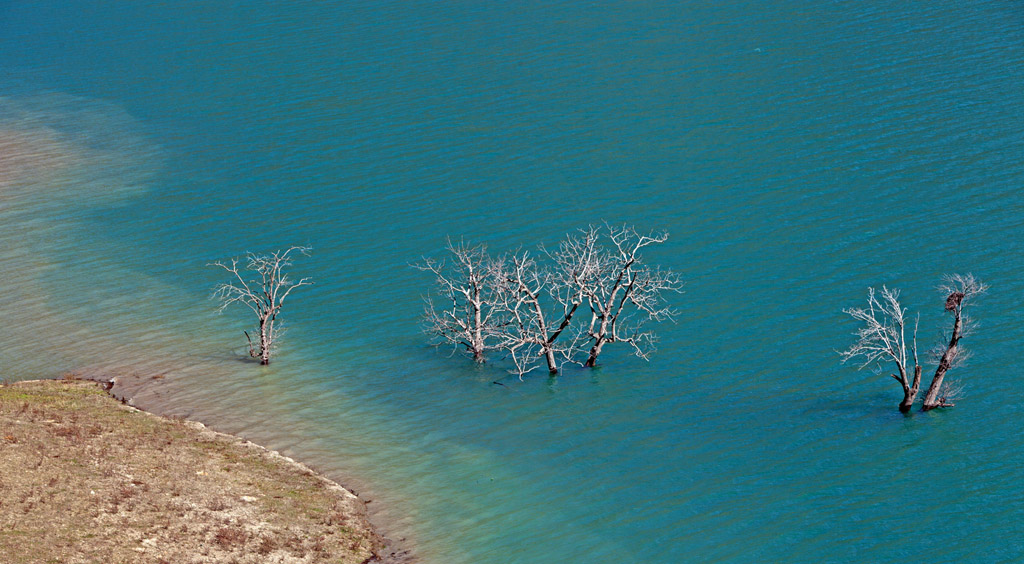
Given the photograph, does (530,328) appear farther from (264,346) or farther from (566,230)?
(566,230)

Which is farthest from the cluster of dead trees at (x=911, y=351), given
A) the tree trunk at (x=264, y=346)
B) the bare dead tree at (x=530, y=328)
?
the tree trunk at (x=264, y=346)

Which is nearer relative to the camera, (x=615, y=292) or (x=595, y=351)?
(x=615, y=292)

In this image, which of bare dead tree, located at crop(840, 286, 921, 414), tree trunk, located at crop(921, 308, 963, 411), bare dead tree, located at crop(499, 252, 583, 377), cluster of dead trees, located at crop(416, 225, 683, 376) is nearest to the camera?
tree trunk, located at crop(921, 308, 963, 411)

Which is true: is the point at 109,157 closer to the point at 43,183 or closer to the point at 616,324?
the point at 43,183

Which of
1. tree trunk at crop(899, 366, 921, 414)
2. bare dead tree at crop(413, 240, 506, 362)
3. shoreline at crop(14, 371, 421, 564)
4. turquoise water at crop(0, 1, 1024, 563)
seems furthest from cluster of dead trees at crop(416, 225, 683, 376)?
tree trunk at crop(899, 366, 921, 414)

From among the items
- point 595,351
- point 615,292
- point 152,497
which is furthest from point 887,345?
point 152,497

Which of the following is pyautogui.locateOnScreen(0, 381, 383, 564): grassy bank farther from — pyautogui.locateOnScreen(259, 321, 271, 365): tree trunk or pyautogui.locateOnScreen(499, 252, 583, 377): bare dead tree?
pyautogui.locateOnScreen(499, 252, 583, 377): bare dead tree

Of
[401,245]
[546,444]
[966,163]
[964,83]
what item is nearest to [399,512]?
[546,444]
